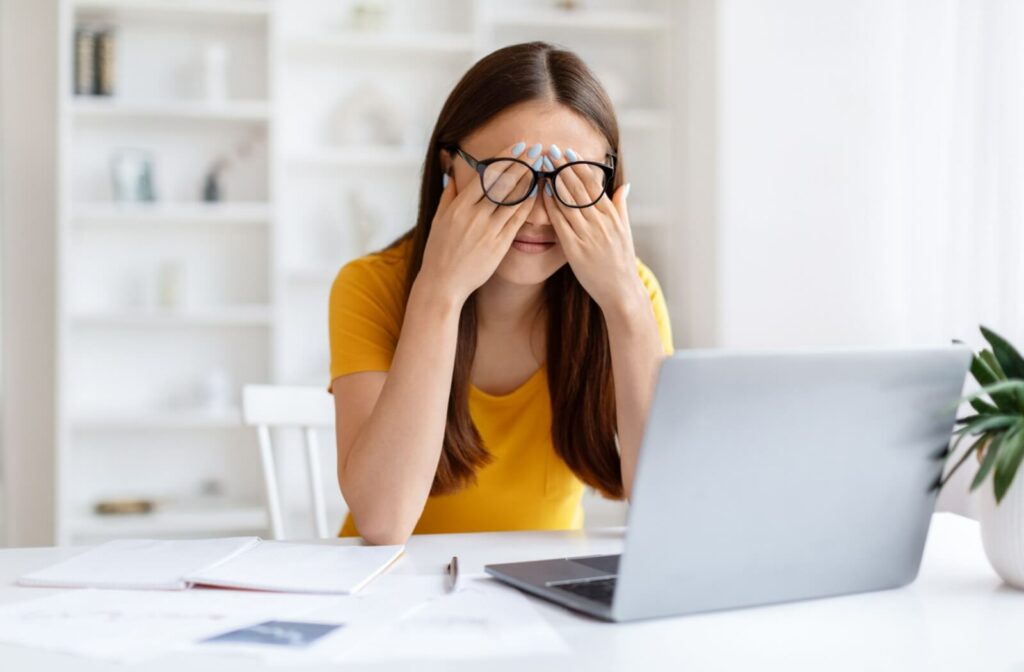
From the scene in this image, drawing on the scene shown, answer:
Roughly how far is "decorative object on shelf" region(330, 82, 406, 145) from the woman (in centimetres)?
200

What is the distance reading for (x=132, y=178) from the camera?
3.19m

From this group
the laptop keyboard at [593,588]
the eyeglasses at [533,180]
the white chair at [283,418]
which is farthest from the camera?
the white chair at [283,418]

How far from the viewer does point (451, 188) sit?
1.32 meters

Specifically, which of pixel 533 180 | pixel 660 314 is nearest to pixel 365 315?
pixel 533 180

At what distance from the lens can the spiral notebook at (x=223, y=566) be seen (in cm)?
90

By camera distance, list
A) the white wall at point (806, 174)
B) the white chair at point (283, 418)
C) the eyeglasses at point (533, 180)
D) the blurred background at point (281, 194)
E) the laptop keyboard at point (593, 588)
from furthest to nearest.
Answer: the blurred background at point (281, 194)
the white wall at point (806, 174)
the white chair at point (283, 418)
the eyeglasses at point (533, 180)
the laptop keyboard at point (593, 588)

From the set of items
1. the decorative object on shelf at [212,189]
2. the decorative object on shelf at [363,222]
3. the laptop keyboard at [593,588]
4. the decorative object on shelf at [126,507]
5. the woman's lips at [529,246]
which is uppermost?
the decorative object on shelf at [212,189]

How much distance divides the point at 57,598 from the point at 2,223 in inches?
112

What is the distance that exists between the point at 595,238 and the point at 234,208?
2.17 metres

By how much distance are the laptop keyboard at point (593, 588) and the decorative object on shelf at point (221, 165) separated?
2704mm

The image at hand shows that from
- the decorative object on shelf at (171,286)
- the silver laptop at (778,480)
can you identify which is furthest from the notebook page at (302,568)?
the decorative object on shelf at (171,286)

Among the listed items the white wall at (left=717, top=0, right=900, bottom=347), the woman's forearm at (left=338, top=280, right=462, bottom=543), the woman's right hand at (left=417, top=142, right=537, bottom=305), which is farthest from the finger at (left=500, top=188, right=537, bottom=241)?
the white wall at (left=717, top=0, right=900, bottom=347)

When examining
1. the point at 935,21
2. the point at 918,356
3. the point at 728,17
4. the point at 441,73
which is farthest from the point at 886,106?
the point at 918,356

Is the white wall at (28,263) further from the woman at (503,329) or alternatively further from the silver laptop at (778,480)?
the silver laptop at (778,480)
